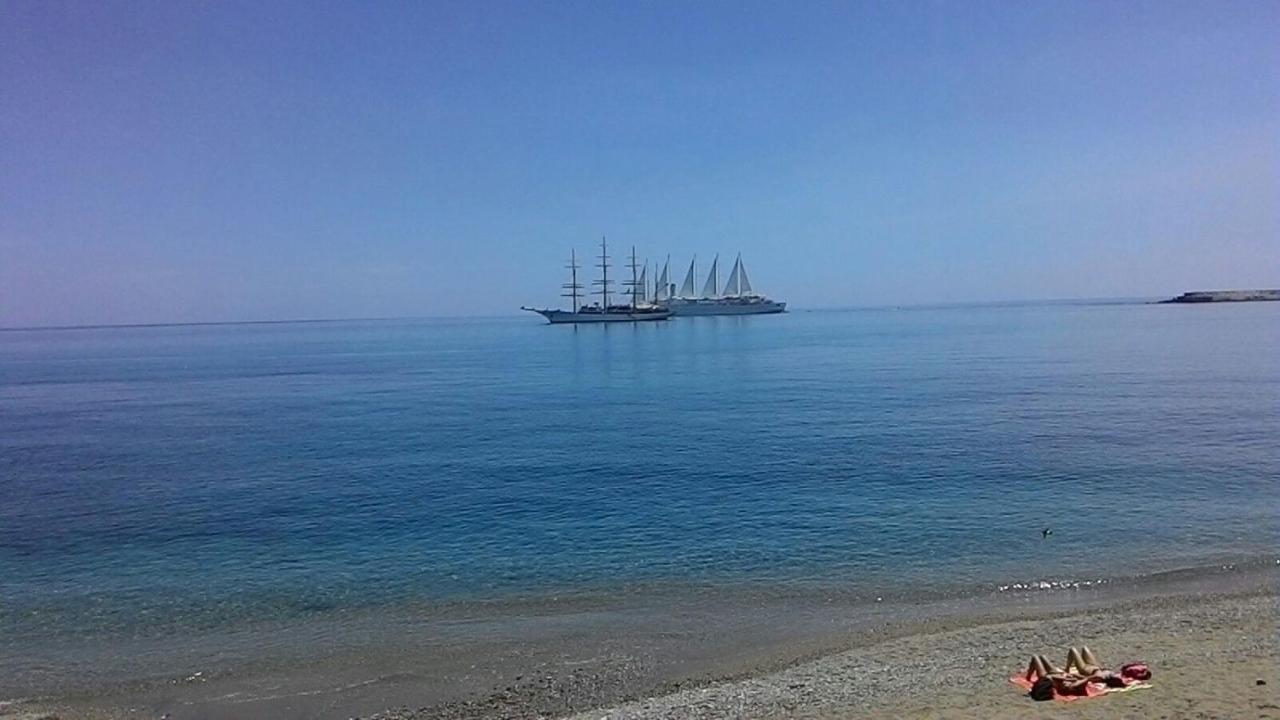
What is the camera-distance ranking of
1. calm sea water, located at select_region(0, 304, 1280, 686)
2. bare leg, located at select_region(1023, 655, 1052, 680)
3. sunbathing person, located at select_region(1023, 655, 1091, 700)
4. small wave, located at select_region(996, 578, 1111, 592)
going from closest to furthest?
1. sunbathing person, located at select_region(1023, 655, 1091, 700)
2. bare leg, located at select_region(1023, 655, 1052, 680)
3. small wave, located at select_region(996, 578, 1111, 592)
4. calm sea water, located at select_region(0, 304, 1280, 686)

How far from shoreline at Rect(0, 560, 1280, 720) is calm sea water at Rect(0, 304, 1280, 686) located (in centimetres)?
230

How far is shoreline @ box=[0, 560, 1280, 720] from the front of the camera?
15.4 m

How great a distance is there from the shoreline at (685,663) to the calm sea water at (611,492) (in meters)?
2.30

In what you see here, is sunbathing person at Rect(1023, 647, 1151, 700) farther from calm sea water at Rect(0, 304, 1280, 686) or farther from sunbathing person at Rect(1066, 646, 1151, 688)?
calm sea water at Rect(0, 304, 1280, 686)

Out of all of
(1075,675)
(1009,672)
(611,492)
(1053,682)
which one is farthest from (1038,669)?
(611,492)

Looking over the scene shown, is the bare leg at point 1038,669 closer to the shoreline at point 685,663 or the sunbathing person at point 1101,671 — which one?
the sunbathing person at point 1101,671

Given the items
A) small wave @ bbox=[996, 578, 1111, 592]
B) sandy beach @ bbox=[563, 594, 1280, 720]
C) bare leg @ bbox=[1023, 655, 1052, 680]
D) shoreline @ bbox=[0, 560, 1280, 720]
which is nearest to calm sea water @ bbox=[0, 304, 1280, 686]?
small wave @ bbox=[996, 578, 1111, 592]

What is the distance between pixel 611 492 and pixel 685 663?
16149 mm

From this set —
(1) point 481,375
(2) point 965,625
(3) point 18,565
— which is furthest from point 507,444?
(1) point 481,375

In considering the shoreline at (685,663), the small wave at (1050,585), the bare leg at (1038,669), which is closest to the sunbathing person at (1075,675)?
the bare leg at (1038,669)

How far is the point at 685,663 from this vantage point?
17.5 metres

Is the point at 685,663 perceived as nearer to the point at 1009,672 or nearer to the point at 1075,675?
the point at 1009,672

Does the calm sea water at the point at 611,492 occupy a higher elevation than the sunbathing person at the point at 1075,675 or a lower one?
lower

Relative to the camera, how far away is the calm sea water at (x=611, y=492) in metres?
23.1
